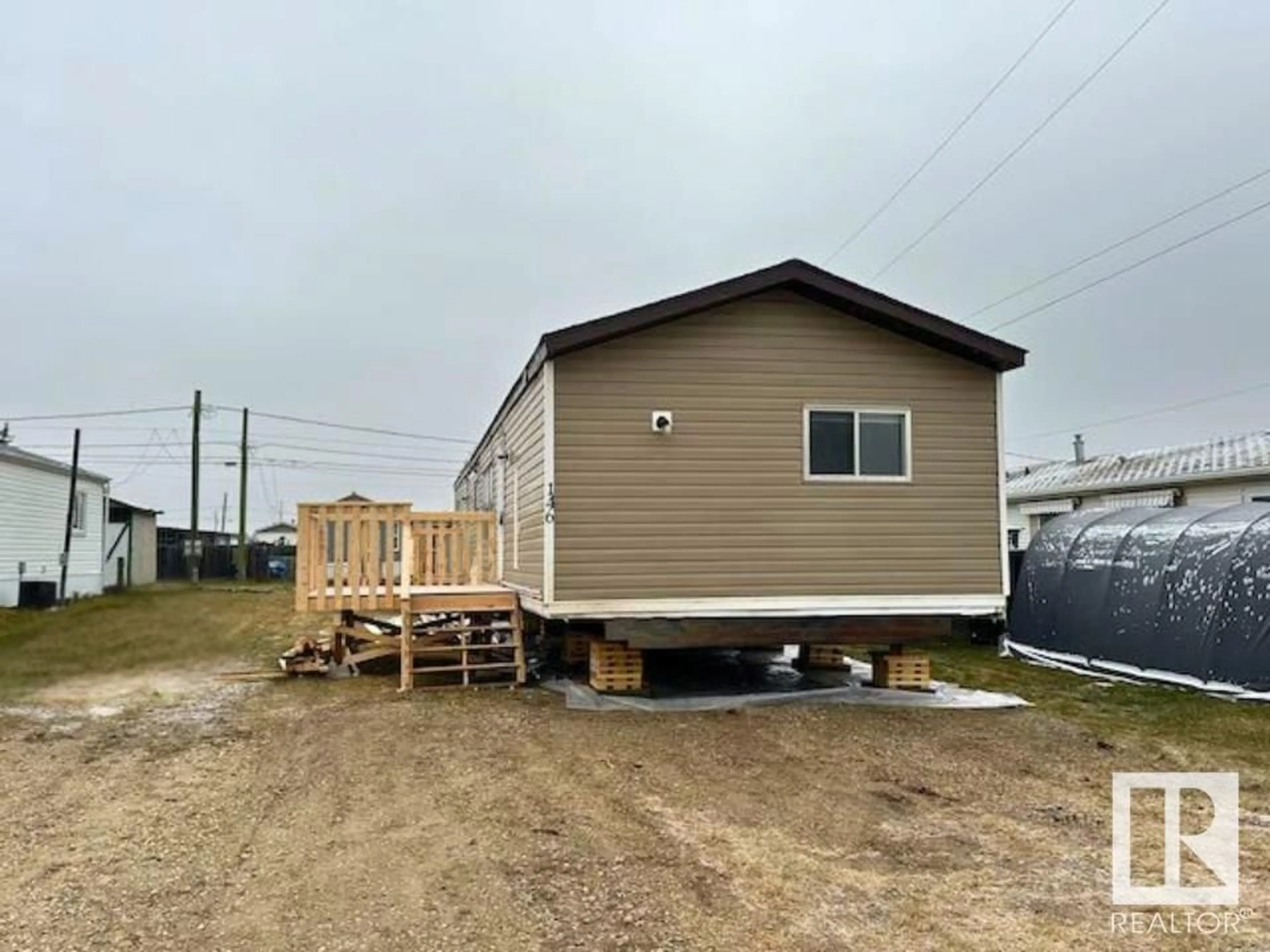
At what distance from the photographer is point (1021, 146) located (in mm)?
14453

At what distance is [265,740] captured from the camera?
287 inches

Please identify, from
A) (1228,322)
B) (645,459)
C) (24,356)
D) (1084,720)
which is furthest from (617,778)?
(24,356)

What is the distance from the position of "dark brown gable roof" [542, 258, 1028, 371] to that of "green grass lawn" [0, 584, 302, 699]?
21.7ft

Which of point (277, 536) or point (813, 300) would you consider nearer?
point (813, 300)

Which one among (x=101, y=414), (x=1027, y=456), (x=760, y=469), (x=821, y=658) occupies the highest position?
(x=101, y=414)

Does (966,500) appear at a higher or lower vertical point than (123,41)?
lower

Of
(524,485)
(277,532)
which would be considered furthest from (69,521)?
(277,532)

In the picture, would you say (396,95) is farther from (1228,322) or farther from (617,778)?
(1228,322)

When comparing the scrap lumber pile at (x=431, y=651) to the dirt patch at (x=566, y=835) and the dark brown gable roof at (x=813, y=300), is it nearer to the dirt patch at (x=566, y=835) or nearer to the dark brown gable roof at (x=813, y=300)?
the dirt patch at (x=566, y=835)

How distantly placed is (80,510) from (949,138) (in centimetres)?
2120

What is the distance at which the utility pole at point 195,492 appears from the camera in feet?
101

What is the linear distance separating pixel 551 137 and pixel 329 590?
7.68 meters

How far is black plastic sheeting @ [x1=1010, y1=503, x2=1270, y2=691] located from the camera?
10.3m

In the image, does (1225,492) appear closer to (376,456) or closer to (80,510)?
(80,510)
